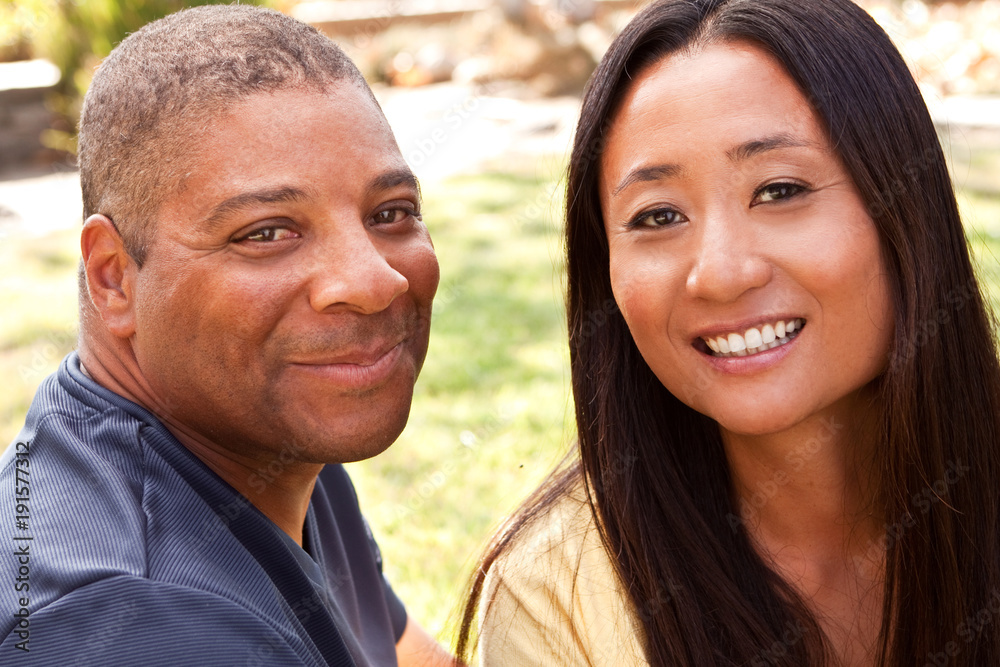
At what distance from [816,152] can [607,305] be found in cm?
65

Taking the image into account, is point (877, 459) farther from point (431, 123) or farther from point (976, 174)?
point (431, 123)

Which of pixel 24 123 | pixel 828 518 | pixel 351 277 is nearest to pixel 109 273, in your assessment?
pixel 351 277

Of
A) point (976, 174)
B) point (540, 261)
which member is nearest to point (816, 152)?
point (540, 261)

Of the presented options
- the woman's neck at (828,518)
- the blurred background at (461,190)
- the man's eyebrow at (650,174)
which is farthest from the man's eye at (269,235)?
the woman's neck at (828,518)

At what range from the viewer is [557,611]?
229 cm

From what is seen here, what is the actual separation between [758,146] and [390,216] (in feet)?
2.64

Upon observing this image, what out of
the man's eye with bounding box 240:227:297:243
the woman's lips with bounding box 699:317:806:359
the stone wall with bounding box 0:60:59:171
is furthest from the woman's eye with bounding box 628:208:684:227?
the stone wall with bounding box 0:60:59:171

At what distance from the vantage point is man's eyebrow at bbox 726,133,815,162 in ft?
6.78

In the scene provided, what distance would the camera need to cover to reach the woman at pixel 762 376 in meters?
2.10

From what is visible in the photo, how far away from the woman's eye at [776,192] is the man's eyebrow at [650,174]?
18 cm

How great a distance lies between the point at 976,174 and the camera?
26.8ft

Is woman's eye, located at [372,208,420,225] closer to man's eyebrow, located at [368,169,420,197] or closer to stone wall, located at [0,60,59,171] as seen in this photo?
man's eyebrow, located at [368,169,420,197]

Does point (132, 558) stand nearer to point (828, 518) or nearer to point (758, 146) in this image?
point (758, 146)

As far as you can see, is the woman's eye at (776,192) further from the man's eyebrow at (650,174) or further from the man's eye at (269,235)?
the man's eye at (269,235)
